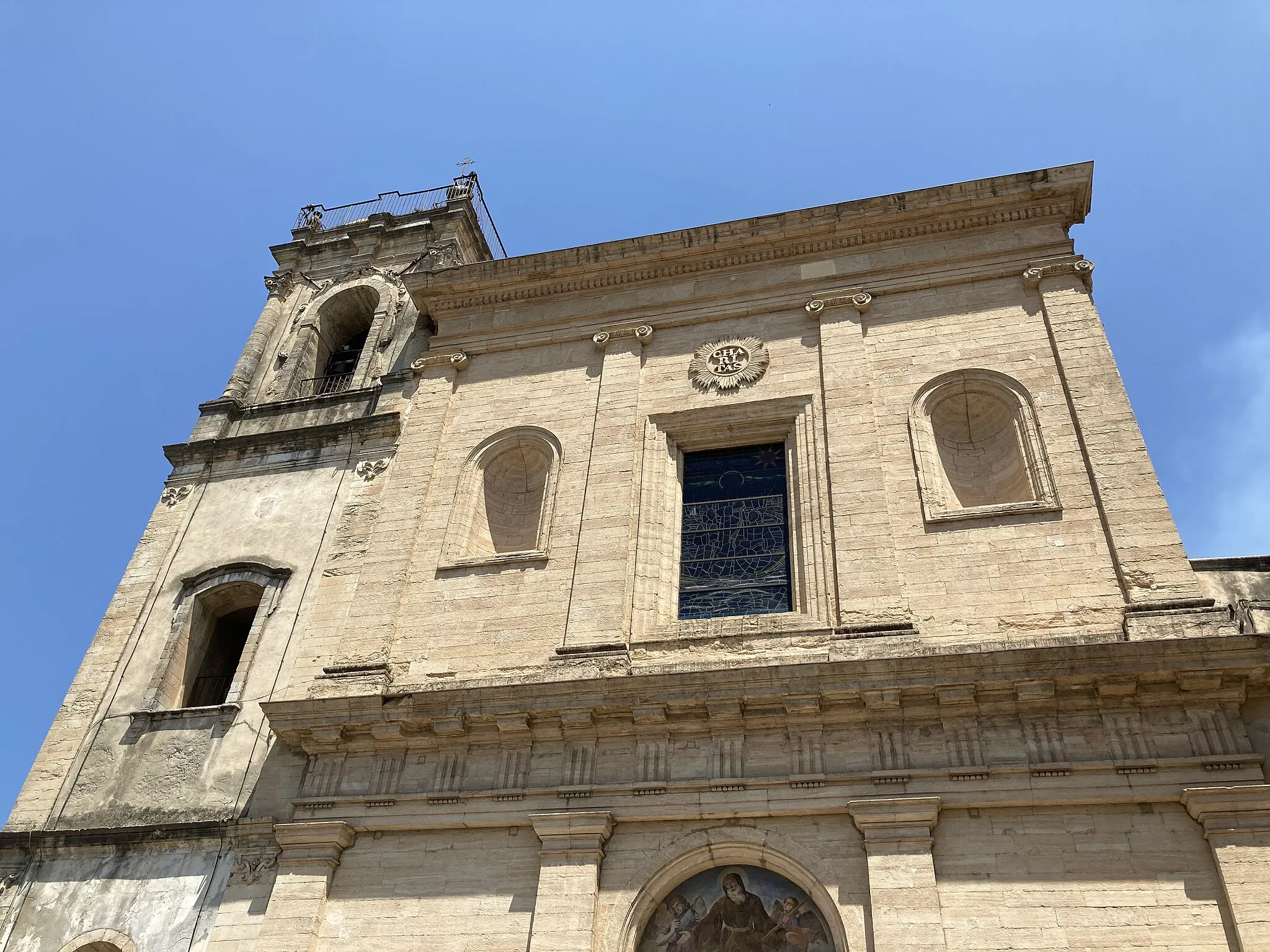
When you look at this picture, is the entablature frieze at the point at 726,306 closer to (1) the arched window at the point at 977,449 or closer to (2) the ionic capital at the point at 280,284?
(1) the arched window at the point at 977,449

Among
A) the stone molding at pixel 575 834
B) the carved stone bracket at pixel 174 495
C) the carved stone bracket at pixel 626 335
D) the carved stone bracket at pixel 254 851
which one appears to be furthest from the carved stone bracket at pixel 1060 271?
the carved stone bracket at pixel 174 495

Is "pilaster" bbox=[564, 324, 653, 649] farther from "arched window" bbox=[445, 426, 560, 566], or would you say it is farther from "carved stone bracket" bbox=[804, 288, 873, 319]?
"carved stone bracket" bbox=[804, 288, 873, 319]

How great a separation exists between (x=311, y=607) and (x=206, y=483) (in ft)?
12.0

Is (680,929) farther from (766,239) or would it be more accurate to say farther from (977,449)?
(766,239)

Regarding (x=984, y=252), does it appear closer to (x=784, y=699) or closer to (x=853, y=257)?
(x=853, y=257)

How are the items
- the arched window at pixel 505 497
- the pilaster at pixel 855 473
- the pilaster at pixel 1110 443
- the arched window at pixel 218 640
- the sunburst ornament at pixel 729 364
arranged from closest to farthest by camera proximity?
the pilaster at pixel 1110 443, the pilaster at pixel 855 473, the arched window at pixel 505 497, the arched window at pixel 218 640, the sunburst ornament at pixel 729 364

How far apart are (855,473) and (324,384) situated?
10001mm

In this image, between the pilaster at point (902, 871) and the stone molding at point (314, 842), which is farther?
the stone molding at point (314, 842)

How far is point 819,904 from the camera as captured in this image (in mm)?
9469

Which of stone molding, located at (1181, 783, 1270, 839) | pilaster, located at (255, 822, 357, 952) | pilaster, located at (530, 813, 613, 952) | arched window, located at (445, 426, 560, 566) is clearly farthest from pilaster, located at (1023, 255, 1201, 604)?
pilaster, located at (255, 822, 357, 952)

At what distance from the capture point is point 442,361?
15.9m

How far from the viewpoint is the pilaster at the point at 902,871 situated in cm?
892

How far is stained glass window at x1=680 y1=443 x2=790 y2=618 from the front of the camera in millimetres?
A: 12195

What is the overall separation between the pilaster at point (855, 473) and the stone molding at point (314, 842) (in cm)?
581
